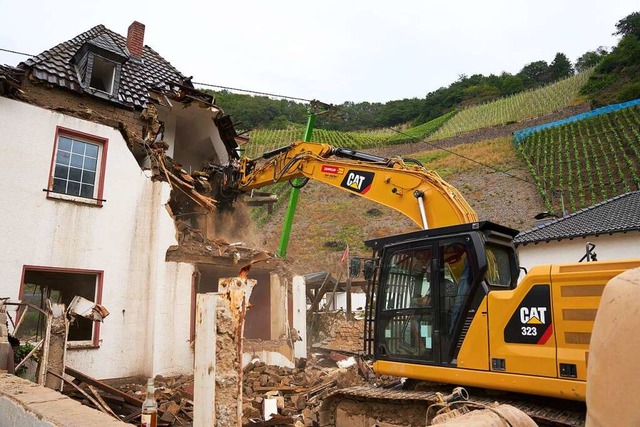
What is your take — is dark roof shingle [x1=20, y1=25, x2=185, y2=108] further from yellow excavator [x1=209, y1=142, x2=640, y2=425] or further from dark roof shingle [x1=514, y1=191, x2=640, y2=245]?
dark roof shingle [x1=514, y1=191, x2=640, y2=245]

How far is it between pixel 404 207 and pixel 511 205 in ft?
97.7

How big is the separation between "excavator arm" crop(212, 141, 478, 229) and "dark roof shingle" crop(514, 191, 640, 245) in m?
8.97

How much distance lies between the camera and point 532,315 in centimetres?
474

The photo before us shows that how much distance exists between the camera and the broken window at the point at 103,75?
1178 centimetres

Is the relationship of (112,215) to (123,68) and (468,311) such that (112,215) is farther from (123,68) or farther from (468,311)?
(468,311)

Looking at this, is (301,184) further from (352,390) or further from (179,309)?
(352,390)

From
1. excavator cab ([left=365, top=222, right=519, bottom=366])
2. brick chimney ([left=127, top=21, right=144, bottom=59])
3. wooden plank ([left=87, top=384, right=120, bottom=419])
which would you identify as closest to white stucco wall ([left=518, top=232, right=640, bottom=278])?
excavator cab ([left=365, top=222, right=519, bottom=366])

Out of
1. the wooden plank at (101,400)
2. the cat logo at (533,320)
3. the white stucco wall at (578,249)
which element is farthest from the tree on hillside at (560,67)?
the wooden plank at (101,400)

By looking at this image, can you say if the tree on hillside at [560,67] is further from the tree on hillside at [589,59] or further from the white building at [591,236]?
the white building at [591,236]

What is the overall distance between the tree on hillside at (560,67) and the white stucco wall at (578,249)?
7532 centimetres

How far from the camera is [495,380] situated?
16.0 ft

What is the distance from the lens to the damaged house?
30.1 ft

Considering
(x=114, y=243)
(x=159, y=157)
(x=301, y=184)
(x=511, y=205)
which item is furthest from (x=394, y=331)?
(x=511, y=205)

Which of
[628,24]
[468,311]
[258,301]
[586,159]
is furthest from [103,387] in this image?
[628,24]
